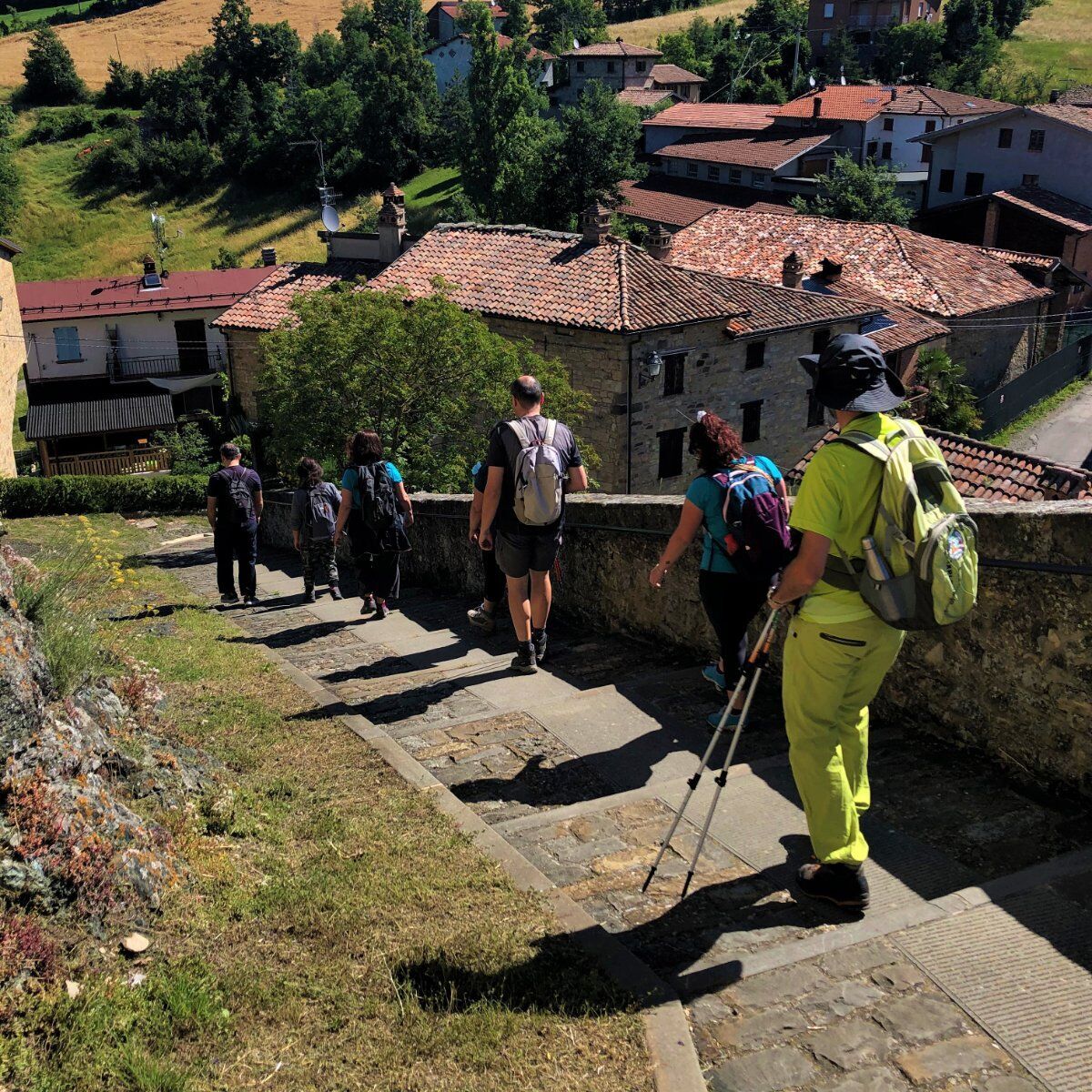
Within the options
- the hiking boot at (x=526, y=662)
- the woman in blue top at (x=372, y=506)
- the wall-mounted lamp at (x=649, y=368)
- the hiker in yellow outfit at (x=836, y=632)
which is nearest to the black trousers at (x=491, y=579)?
the woman in blue top at (x=372, y=506)

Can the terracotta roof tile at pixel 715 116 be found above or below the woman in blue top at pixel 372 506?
below

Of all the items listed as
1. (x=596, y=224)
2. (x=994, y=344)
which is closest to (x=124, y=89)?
(x=596, y=224)

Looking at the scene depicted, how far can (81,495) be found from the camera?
29.4m

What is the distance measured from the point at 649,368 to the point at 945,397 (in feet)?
33.8

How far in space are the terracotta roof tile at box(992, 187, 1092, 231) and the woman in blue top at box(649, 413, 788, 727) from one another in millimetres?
46298

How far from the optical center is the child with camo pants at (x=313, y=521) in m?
11.5

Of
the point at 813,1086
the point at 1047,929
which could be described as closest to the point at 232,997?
the point at 813,1086

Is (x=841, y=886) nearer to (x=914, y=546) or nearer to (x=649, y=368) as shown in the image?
(x=914, y=546)

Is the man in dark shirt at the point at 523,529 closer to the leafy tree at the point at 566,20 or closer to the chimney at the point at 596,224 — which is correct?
the chimney at the point at 596,224

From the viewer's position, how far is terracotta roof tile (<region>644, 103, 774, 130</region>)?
70188 millimetres

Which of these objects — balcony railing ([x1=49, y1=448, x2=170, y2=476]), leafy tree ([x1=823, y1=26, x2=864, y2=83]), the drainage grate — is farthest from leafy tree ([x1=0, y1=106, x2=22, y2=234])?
the drainage grate

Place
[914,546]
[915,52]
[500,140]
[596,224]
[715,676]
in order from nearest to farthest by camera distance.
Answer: [914,546], [715,676], [596,224], [500,140], [915,52]

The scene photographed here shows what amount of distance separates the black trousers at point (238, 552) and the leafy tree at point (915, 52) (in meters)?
83.0

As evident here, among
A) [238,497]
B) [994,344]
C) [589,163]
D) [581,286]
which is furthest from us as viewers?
[589,163]
